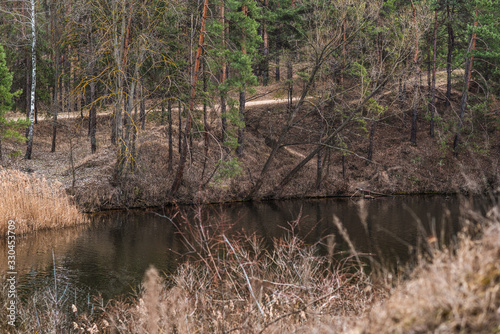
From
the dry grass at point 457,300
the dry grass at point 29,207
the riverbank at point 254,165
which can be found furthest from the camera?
the riverbank at point 254,165

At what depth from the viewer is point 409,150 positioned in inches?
1168

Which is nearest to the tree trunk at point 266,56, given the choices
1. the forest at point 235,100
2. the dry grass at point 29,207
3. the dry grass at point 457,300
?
the forest at point 235,100

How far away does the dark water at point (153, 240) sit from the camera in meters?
11.1

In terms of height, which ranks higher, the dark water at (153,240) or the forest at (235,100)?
the forest at (235,100)

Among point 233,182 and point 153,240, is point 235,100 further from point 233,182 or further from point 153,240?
point 153,240

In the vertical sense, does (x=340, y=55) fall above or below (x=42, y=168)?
above

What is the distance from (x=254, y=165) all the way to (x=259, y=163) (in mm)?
529

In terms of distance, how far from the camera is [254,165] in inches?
1093

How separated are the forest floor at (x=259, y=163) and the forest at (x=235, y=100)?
101 mm

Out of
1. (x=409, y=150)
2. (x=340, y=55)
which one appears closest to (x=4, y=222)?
(x=340, y=55)

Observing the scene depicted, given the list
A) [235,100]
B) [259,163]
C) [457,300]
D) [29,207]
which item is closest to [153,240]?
[29,207]

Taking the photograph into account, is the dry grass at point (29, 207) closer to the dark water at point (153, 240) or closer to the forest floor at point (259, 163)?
the dark water at point (153, 240)

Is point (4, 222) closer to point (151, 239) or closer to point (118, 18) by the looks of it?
point (151, 239)

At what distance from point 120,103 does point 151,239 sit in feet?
22.7
